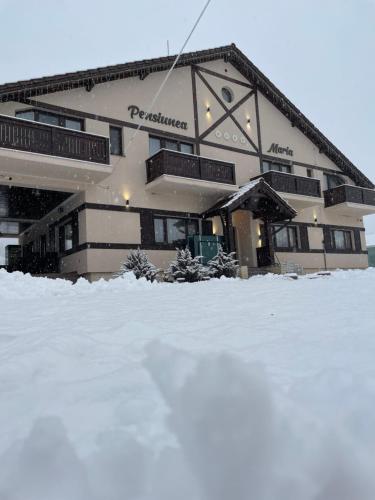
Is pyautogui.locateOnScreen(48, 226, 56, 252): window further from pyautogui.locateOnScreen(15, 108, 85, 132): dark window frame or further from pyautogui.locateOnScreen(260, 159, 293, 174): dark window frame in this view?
pyautogui.locateOnScreen(260, 159, 293, 174): dark window frame

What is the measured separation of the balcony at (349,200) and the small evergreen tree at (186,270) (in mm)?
10916

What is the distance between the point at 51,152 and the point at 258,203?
29.3ft

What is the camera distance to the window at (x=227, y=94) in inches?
748

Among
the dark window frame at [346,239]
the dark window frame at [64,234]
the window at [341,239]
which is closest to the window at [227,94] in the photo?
the dark window frame at [346,239]

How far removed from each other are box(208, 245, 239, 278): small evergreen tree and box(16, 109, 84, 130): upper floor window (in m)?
6.90

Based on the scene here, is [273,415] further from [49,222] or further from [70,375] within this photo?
[49,222]

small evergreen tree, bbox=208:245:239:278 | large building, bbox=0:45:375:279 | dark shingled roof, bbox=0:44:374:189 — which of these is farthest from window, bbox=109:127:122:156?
small evergreen tree, bbox=208:245:239:278

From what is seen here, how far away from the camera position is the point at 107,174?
13617 mm

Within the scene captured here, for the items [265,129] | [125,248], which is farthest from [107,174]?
[265,129]

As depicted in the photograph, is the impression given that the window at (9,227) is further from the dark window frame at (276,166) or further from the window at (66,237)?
the dark window frame at (276,166)

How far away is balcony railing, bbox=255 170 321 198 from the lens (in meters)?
17.8

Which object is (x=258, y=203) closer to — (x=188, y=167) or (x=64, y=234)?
(x=188, y=167)

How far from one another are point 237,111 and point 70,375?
1812 centimetres

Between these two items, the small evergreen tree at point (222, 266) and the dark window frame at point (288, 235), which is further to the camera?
the dark window frame at point (288, 235)
